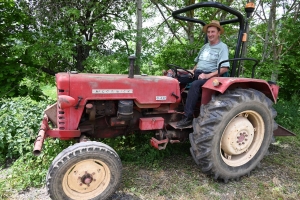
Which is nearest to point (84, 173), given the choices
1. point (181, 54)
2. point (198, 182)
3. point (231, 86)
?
point (198, 182)

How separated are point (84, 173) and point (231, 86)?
6.59ft

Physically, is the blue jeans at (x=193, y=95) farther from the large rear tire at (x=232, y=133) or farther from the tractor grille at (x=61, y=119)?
the tractor grille at (x=61, y=119)

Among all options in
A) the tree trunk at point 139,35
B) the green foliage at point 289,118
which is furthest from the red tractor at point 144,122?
the tree trunk at point 139,35

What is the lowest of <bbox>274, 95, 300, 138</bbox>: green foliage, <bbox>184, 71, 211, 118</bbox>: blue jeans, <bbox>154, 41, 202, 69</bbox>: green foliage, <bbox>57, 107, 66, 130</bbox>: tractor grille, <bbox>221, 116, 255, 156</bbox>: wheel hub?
<bbox>274, 95, 300, 138</bbox>: green foliage

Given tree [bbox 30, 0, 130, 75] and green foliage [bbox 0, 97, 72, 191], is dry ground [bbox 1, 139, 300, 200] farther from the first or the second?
tree [bbox 30, 0, 130, 75]

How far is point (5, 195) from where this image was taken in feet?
8.04

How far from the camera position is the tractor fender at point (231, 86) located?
2.78 meters

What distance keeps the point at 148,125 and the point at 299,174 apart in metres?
2.03

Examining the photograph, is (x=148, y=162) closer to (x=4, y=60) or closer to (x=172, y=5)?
(x=4, y=60)

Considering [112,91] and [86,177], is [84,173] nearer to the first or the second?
[86,177]

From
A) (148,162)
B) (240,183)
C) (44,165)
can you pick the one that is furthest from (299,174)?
(44,165)

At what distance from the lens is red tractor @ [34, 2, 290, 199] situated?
2336 millimetres

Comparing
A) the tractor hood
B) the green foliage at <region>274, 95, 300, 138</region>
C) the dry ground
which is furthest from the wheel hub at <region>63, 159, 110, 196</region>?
the green foliage at <region>274, 95, 300, 138</region>

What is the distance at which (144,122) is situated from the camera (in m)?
3.01
